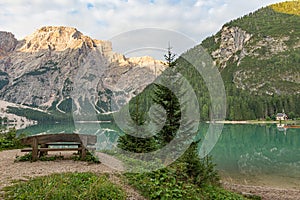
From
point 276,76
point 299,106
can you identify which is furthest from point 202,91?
point 276,76

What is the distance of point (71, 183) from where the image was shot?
7.85m

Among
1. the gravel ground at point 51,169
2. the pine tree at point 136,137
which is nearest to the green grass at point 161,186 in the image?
the gravel ground at point 51,169

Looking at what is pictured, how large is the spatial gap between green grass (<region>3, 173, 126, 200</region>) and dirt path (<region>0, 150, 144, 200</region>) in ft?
1.59

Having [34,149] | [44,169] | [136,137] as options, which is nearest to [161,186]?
[44,169]

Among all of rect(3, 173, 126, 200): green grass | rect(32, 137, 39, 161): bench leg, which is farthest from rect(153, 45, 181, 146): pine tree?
rect(32, 137, 39, 161): bench leg

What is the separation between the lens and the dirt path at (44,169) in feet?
27.5

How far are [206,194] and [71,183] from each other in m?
5.29

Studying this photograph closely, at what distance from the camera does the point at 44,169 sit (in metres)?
10.2

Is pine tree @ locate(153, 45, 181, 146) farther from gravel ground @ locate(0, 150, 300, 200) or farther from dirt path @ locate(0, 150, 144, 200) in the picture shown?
dirt path @ locate(0, 150, 144, 200)

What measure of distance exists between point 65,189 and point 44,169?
369 centimetres

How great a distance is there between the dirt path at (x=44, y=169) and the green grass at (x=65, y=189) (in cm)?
48

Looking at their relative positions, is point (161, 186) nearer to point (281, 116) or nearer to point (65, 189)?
point (65, 189)

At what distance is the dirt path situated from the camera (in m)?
8.38

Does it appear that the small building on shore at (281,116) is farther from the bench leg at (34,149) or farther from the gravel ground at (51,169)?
the bench leg at (34,149)
